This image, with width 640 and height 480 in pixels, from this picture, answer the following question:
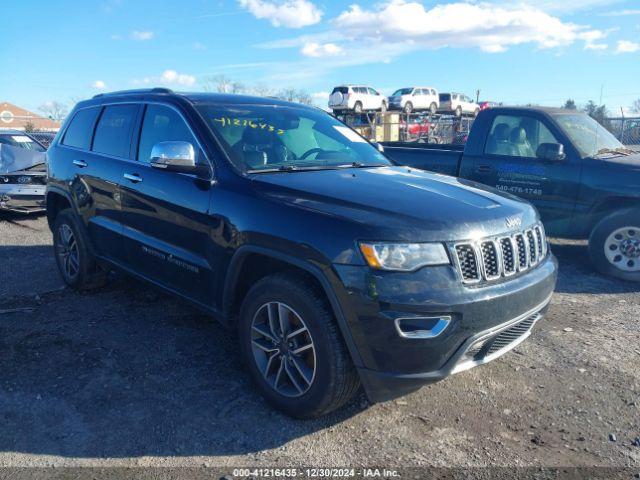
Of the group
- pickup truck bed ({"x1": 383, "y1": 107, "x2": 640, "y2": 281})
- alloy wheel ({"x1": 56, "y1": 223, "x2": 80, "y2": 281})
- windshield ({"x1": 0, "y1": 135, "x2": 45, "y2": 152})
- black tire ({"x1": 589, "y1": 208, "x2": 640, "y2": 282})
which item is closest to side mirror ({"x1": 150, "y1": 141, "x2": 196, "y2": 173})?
alloy wheel ({"x1": 56, "y1": 223, "x2": 80, "y2": 281})

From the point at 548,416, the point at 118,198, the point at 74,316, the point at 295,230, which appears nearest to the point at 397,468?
the point at 548,416

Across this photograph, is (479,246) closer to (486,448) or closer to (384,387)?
(384,387)

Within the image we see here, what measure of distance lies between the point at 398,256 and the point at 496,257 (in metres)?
0.62

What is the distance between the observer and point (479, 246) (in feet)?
9.32

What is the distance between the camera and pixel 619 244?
6.02 m

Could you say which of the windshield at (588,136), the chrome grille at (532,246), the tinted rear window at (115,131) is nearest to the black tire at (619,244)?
the windshield at (588,136)

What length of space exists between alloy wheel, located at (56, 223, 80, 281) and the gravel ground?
0.58 metres

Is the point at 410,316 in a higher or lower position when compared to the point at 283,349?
higher

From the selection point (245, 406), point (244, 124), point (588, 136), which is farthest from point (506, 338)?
point (588, 136)

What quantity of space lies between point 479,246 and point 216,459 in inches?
70.1

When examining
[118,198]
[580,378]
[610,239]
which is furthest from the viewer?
[610,239]

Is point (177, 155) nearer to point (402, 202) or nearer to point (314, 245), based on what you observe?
point (314, 245)

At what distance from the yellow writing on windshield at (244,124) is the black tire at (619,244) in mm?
4080

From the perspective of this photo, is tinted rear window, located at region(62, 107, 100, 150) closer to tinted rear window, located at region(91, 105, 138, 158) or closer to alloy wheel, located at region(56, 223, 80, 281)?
tinted rear window, located at region(91, 105, 138, 158)
